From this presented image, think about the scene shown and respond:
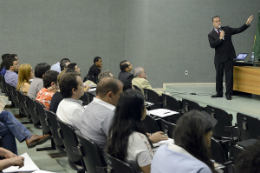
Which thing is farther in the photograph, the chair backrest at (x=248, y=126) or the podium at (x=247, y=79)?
the podium at (x=247, y=79)

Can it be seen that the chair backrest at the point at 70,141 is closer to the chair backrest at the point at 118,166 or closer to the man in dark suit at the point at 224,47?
the chair backrest at the point at 118,166

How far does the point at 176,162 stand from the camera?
1.47 m

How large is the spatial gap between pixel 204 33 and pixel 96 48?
135 inches

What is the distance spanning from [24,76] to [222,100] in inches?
165

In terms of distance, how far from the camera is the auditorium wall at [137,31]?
9195mm

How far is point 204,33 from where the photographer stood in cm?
946

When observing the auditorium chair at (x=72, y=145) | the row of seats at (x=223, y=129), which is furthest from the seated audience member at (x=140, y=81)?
the auditorium chair at (x=72, y=145)

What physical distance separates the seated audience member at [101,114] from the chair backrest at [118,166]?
1.54 feet

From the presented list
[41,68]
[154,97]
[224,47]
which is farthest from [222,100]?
[41,68]

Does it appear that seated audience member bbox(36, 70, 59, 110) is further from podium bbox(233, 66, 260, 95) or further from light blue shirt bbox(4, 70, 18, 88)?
podium bbox(233, 66, 260, 95)

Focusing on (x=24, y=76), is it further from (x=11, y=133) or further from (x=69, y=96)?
(x=69, y=96)

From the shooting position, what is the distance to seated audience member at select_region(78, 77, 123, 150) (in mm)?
2311

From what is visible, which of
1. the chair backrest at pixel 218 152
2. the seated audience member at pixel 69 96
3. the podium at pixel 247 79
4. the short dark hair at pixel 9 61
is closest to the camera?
the chair backrest at pixel 218 152

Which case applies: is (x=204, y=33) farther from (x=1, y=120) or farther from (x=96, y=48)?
(x=1, y=120)
